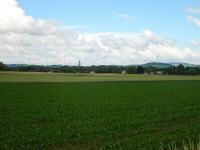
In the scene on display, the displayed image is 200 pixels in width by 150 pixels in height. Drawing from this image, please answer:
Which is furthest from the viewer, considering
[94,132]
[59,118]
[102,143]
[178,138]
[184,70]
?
[184,70]

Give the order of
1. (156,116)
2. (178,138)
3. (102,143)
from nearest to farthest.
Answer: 1. (102,143)
2. (178,138)
3. (156,116)

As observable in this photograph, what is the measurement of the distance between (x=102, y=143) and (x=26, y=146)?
3.01 m

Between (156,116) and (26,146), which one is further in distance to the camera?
(156,116)

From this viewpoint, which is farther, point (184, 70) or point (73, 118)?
point (184, 70)

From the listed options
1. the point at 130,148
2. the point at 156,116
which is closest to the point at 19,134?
the point at 130,148

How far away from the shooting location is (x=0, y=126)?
1883cm

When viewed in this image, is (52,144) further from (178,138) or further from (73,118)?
(73,118)

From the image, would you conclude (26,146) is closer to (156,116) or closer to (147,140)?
(147,140)

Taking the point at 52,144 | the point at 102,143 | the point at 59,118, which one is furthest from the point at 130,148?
the point at 59,118

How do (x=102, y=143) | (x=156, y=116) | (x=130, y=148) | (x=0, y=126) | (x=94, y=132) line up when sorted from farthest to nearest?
(x=156, y=116), (x=0, y=126), (x=94, y=132), (x=102, y=143), (x=130, y=148)

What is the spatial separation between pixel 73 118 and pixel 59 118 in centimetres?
84

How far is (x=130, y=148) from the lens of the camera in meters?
13.8

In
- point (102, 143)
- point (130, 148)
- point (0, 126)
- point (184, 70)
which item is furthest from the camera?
point (184, 70)

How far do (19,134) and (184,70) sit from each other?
158122 millimetres
